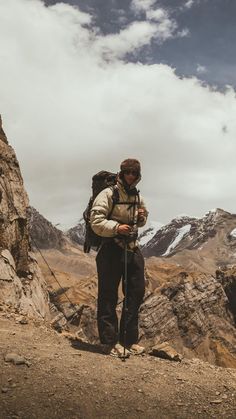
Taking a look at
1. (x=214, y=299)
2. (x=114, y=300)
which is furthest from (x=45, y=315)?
(x=214, y=299)

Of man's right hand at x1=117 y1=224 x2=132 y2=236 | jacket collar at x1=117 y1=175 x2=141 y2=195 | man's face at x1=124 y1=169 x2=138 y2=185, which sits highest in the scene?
man's face at x1=124 y1=169 x2=138 y2=185

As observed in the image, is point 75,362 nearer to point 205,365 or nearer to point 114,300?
point 114,300

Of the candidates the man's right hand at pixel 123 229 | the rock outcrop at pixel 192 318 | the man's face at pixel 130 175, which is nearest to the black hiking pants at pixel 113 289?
the man's right hand at pixel 123 229

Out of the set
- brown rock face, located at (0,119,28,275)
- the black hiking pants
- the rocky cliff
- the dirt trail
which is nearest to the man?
the black hiking pants

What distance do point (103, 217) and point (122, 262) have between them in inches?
35.7

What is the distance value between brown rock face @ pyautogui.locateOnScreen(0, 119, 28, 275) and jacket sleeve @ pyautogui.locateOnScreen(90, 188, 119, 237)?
22.5ft

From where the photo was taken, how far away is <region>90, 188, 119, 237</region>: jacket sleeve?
749 cm

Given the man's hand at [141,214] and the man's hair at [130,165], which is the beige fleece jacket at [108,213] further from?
the man's hair at [130,165]

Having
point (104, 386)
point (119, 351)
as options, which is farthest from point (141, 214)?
point (104, 386)

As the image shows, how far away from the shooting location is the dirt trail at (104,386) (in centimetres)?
525

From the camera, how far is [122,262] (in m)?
7.97

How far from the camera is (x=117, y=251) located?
7.98 m

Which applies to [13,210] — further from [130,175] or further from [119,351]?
[119,351]

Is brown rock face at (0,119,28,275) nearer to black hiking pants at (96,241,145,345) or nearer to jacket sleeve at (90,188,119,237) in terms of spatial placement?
black hiking pants at (96,241,145,345)
